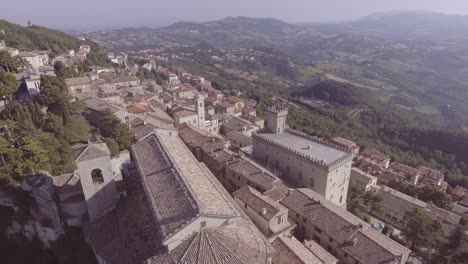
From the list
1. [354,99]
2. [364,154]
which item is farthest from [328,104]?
[364,154]

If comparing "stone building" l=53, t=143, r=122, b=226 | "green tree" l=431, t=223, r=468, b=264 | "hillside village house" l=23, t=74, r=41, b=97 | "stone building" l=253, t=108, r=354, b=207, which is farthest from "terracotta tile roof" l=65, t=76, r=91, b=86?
"green tree" l=431, t=223, r=468, b=264

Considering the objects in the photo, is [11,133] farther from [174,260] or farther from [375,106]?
[375,106]

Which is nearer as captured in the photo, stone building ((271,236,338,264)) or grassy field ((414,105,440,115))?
stone building ((271,236,338,264))

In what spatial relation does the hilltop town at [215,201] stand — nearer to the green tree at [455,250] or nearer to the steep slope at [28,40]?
the green tree at [455,250]

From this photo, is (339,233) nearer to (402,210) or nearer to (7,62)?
(402,210)

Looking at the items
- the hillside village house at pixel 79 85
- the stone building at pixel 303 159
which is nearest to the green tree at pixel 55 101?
the hillside village house at pixel 79 85

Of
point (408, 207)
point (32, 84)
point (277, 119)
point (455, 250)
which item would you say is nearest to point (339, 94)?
point (408, 207)

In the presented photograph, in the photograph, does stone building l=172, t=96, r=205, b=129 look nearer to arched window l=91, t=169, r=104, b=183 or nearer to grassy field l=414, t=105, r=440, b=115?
arched window l=91, t=169, r=104, b=183
